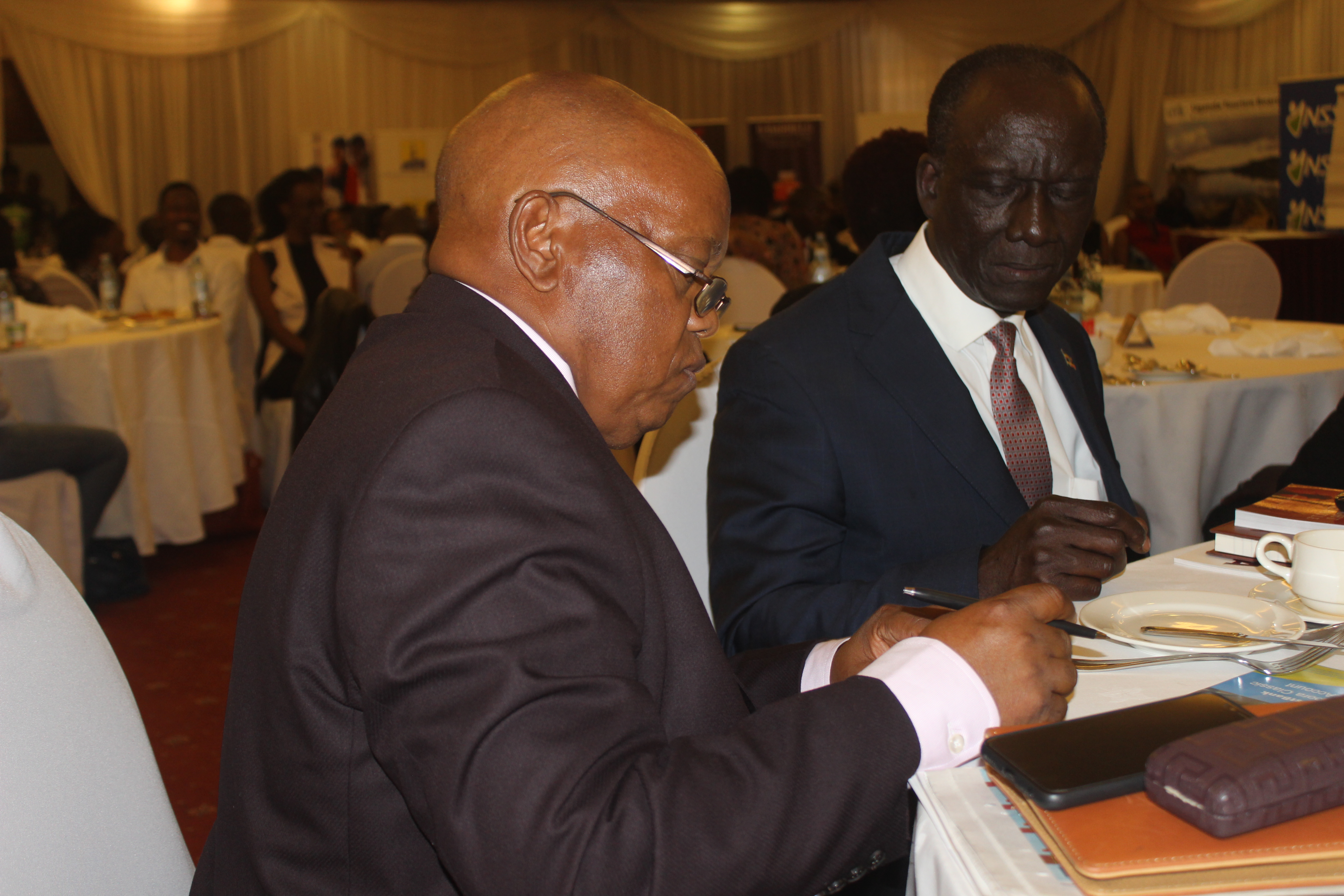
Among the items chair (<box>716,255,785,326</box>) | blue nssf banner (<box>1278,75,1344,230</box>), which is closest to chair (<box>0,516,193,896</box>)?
chair (<box>716,255,785,326</box>)

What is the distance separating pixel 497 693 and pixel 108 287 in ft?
18.1

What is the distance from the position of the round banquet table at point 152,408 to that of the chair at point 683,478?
2921mm

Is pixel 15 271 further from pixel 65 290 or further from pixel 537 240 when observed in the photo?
pixel 537 240

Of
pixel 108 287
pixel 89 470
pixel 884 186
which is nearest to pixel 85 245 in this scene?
pixel 108 287

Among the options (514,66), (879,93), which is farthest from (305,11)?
(879,93)

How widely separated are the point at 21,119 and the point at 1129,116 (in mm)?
11734

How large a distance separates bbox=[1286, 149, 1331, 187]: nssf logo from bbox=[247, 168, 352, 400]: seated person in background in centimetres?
798

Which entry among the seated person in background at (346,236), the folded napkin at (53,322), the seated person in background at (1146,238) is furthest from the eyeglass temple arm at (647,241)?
the seated person in background at (1146,238)

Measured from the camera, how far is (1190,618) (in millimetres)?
1076

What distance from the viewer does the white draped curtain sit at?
1014 cm

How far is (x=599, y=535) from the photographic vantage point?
2.38 ft

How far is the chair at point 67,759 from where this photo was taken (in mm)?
746

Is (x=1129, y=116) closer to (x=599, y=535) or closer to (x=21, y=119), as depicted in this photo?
Result: (x=21, y=119)

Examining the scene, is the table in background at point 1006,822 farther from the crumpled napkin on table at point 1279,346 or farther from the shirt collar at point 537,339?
the crumpled napkin on table at point 1279,346
